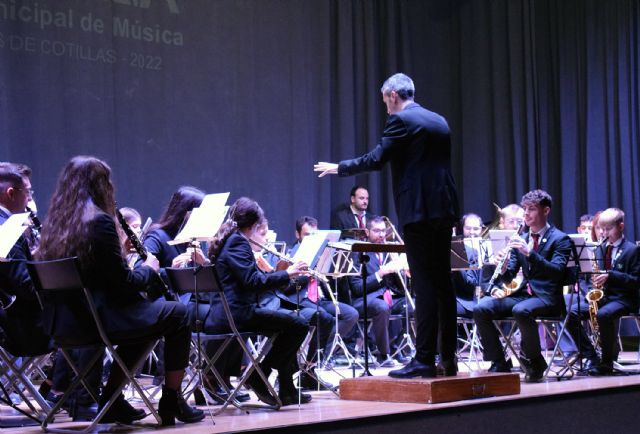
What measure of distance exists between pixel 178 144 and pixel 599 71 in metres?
4.97

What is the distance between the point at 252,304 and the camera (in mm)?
4734

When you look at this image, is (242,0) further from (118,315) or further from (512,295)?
(118,315)

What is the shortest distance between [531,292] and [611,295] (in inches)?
29.5

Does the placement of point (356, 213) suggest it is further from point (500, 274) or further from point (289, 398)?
point (289, 398)

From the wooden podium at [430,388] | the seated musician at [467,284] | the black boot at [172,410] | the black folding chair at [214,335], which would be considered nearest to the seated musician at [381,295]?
the seated musician at [467,284]

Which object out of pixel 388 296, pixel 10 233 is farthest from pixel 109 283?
pixel 388 296

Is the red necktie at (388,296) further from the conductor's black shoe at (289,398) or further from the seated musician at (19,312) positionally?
the seated musician at (19,312)

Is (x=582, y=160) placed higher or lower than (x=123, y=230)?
higher

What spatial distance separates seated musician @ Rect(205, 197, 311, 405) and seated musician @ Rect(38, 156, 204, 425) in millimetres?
747

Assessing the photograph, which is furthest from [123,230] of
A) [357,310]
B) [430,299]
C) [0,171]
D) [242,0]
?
[242,0]

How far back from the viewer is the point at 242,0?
927 centimetres

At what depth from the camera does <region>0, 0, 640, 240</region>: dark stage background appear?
7934 mm

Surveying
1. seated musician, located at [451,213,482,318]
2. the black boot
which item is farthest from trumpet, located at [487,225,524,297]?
the black boot

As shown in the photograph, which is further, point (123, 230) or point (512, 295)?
point (512, 295)
